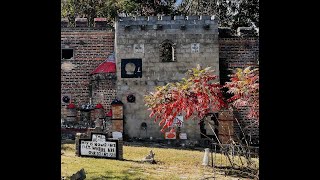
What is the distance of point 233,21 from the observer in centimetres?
3092

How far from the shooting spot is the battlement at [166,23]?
18.6 meters

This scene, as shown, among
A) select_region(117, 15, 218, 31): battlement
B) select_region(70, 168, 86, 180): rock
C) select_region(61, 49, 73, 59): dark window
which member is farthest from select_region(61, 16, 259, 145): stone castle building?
select_region(70, 168, 86, 180): rock

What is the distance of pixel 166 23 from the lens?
18.7 meters

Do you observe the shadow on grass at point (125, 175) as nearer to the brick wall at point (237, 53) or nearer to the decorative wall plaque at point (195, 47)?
the decorative wall plaque at point (195, 47)

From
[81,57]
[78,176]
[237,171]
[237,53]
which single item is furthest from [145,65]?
[78,176]

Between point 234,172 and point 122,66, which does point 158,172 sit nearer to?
point 234,172

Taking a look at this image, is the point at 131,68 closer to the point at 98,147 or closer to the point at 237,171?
the point at 98,147

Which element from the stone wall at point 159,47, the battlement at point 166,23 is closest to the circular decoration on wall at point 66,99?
the stone wall at point 159,47

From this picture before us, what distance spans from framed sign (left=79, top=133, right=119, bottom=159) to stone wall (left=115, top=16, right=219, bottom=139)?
6.06 meters

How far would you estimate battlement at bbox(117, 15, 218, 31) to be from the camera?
18.6 m

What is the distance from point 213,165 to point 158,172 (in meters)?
2.21

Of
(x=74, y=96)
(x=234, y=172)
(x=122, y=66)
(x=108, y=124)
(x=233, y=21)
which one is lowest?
(x=234, y=172)
